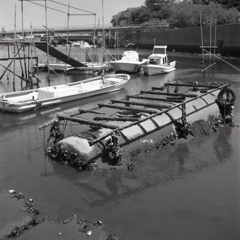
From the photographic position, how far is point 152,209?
10172mm

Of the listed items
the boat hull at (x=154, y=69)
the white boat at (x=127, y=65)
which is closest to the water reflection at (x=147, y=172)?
the boat hull at (x=154, y=69)

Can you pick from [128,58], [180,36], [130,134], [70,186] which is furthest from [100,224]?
[180,36]

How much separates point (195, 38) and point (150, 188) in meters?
80.1

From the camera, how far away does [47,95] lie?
2386 centimetres

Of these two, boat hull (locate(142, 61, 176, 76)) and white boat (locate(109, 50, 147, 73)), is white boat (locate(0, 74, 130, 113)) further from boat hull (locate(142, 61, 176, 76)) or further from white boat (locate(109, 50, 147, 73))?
white boat (locate(109, 50, 147, 73))

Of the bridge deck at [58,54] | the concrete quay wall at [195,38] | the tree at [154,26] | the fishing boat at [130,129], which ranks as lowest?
the fishing boat at [130,129]

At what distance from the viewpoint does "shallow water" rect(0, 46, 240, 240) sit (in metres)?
9.38

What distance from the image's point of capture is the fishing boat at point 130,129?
1249 centimetres

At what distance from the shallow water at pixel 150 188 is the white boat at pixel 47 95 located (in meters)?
5.26

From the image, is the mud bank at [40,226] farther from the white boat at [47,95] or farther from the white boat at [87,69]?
the white boat at [87,69]

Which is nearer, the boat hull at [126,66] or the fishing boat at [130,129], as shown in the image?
the fishing boat at [130,129]

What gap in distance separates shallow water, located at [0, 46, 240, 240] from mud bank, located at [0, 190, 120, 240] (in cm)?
42

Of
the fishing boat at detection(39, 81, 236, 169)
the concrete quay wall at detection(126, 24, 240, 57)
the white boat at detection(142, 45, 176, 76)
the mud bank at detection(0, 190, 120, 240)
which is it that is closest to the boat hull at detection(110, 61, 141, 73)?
the white boat at detection(142, 45, 176, 76)

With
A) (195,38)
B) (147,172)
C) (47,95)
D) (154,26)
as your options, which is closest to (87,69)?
(47,95)
